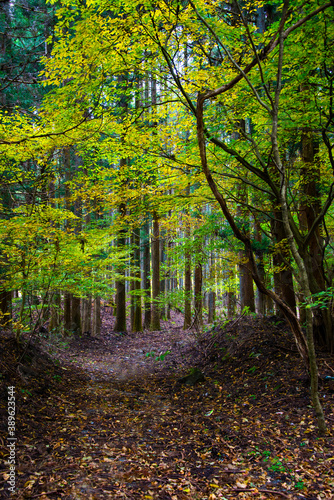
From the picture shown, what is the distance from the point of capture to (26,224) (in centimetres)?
531

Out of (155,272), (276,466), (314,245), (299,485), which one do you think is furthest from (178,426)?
(155,272)

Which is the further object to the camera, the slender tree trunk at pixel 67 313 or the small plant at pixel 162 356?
the slender tree trunk at pixel 67 313

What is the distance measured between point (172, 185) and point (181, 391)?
453 centimetres

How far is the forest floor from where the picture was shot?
313cm

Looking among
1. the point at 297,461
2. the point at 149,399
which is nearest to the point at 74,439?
the point at 149,399

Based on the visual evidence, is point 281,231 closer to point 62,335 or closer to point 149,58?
point 149,58

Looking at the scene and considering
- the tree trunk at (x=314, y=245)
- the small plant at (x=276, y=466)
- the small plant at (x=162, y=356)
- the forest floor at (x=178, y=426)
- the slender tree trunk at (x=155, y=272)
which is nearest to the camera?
the forest floor at (x=178, y=426)

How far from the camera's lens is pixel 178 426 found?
4.84m

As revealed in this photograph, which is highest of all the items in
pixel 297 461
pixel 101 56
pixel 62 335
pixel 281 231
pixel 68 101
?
pixel 101 56

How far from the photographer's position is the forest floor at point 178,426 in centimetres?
313

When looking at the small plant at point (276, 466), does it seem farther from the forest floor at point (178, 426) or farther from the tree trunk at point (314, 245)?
the tree trunk at point (314, 245)

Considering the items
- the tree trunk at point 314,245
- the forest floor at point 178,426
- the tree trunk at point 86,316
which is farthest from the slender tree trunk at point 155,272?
the tree trunk at point 314,245

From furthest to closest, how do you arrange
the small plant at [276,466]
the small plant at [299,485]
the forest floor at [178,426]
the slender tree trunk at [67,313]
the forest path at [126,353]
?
1. the slender tree trunk at [67,313]
2. the forest path at [126,353]
3. the small plant at [276,466]
4. the forest floor at [178,426]
5. the small plant at [299,485]

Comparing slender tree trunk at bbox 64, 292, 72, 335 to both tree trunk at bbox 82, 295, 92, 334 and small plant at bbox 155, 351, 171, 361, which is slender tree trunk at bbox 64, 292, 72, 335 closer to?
tree trunk at bbox 82, 295, 92, 334
